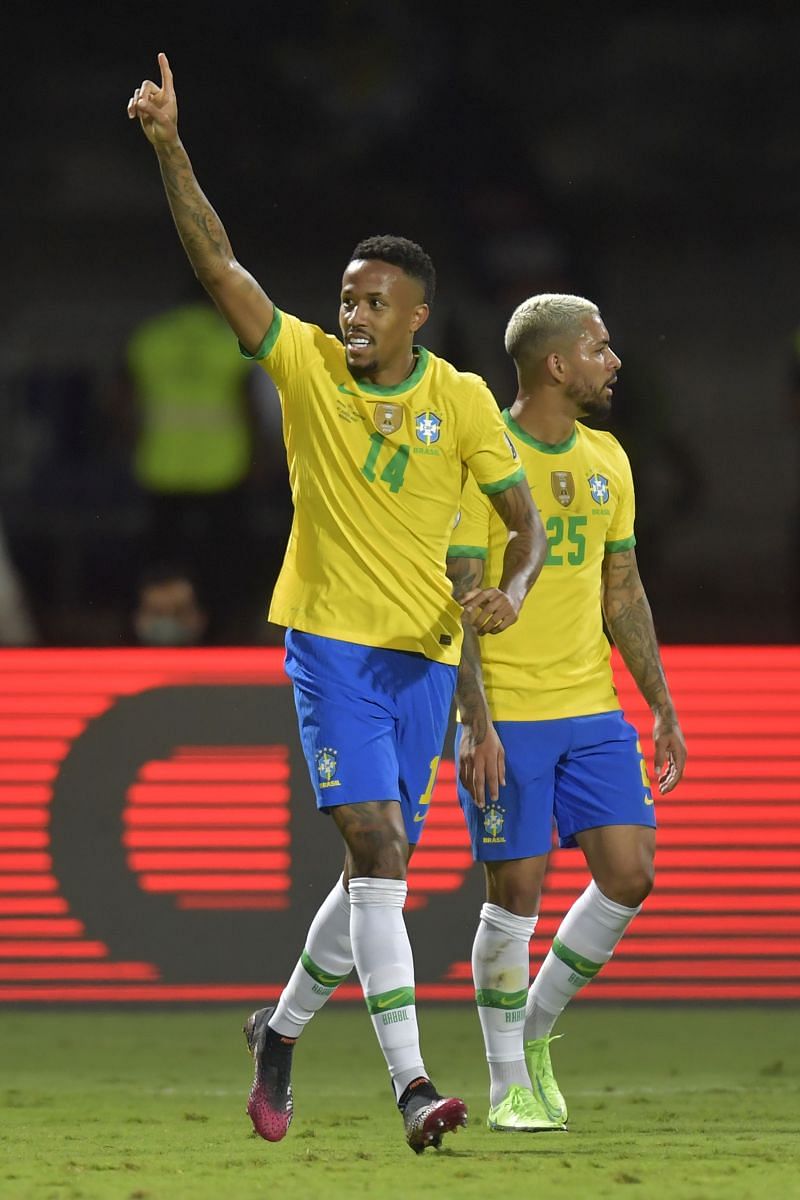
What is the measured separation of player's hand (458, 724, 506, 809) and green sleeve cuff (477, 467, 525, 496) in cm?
53

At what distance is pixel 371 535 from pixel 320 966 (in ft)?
3.32

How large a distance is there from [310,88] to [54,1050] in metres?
3.76

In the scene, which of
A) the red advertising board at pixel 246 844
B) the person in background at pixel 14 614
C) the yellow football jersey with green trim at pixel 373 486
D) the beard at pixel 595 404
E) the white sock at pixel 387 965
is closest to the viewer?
the white sock at pixel 387 965

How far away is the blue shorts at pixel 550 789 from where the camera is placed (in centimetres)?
495

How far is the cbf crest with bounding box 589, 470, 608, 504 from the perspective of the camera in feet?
16.6

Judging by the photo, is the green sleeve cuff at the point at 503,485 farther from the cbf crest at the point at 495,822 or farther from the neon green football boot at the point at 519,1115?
the neon green football boot at the point at 519,1115

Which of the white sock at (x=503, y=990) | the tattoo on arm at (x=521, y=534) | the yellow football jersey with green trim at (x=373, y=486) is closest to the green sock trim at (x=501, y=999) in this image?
the white sock at (x=503, y=990)

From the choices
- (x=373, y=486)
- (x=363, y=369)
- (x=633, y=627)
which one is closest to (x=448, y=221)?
(x=633, y=627)

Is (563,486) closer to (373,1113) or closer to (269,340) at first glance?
(269,340)

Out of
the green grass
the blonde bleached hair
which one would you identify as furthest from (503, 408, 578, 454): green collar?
the green grass

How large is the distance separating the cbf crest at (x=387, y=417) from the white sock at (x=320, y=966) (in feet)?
3.41

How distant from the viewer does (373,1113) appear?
5.28 metres

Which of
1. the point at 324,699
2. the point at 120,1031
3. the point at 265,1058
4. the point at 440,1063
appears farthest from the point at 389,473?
the point at 120,1031

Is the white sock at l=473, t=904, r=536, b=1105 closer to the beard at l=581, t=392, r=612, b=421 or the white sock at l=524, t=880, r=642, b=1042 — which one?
the white sock at l=524, t=880, r=642, b=1042
